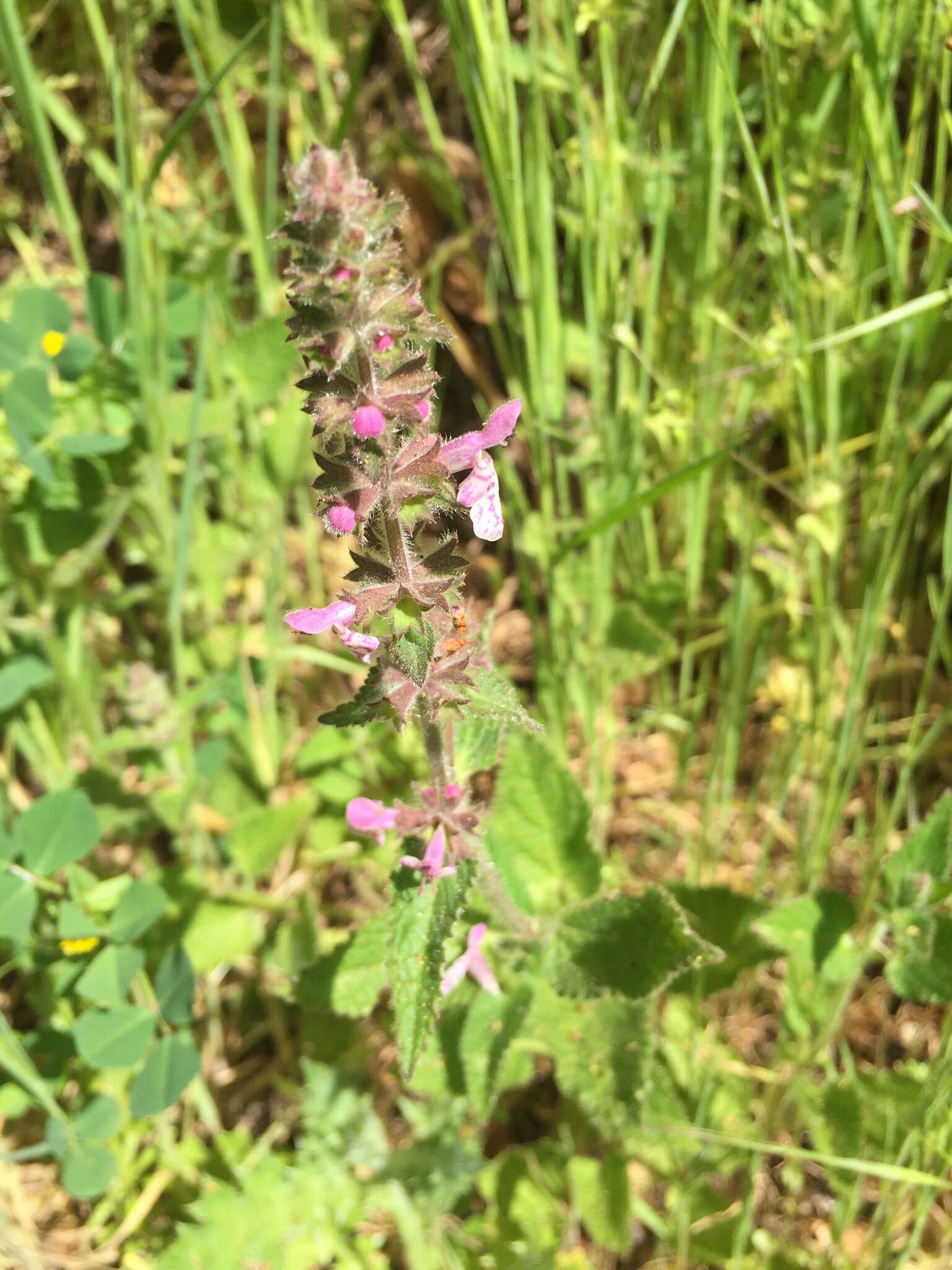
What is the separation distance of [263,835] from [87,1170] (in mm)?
737

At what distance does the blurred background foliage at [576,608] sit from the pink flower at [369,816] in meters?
0.59

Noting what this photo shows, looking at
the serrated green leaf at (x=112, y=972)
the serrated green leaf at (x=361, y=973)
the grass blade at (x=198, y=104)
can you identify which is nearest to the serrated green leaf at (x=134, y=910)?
the serrated green leaf at (x=112, y=972)

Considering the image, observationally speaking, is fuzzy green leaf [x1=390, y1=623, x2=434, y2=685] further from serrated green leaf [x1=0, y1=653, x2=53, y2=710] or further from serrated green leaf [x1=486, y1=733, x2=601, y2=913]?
serrated green leaf [x1=0, y1=653, x2=53, y2=710]

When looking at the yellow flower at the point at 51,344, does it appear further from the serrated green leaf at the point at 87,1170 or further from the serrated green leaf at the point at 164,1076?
the serrated green leaf at the point at 87,1170

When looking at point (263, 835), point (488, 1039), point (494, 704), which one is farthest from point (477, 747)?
point (263, 835)

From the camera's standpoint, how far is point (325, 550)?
3.01 metres

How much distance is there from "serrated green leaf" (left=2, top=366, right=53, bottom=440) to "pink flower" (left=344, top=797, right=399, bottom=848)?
120cm

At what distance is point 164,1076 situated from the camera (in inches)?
76.5

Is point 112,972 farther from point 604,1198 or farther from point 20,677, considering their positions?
point 604,1198

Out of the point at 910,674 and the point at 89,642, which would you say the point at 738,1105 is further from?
the point at 89,642

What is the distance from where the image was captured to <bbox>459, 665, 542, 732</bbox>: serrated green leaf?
1.24 metres

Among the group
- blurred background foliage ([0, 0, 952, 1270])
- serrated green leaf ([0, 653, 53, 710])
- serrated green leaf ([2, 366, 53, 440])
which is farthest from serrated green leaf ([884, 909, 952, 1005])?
serrated green leaf ([2, 366, 53, 440])

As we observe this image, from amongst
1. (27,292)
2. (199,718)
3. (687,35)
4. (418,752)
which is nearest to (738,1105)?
(418,752)

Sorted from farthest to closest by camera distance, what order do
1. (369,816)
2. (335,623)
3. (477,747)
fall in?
(477,747), (369,816), (335,623)
